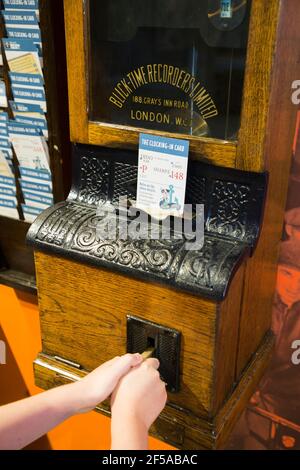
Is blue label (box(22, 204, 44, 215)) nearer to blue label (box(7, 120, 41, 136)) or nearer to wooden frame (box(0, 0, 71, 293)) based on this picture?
wooden frame (box(0, 0, 71, 293))

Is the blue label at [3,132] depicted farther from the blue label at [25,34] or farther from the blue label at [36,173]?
the blue label at [25,34]

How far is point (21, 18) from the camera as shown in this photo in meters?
1.32

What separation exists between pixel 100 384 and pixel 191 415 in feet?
0.75

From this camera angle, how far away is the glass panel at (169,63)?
0.93 m

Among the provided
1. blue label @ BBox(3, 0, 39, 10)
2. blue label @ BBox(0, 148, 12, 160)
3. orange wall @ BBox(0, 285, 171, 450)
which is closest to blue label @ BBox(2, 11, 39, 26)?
blue label @ BBox(3, 0, 39, 10)

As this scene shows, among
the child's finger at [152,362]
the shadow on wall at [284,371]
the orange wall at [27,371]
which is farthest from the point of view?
the orange wall at [27,371]

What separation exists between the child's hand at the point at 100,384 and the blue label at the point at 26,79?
0.85 m

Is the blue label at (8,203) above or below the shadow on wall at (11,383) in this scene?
above

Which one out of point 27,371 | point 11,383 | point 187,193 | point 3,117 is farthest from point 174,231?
point 11,383

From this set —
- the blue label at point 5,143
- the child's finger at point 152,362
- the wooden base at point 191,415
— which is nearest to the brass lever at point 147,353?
the child's finger at point 152,362

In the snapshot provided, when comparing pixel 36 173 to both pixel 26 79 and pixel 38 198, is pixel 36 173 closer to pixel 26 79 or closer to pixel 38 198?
Answer: pixel 38 198

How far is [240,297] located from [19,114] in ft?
2.94

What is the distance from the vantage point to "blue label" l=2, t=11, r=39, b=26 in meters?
1.30

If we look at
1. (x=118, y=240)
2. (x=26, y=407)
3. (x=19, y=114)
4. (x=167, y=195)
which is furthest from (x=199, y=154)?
(x=19, y=114)
